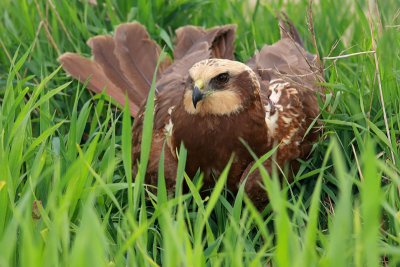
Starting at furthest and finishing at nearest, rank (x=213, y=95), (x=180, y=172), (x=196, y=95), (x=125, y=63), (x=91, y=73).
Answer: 1. (x=125, y=63)
2. (x=91, y=73)
3. (x=213, y=95)
4. (x=196, y=95)
5. (x=180, y=172)

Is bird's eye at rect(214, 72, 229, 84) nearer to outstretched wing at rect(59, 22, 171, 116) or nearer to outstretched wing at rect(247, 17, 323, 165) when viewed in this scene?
outstretched wing at rect(247, 17, 323, 165)

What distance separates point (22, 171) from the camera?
2779mm

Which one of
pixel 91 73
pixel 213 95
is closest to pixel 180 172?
pixel 213 95

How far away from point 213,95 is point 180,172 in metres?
0.50

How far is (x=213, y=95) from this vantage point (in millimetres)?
2871

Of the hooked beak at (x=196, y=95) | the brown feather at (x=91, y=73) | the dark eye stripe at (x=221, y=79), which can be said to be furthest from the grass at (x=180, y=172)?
the dark eye stripe at (x=221, y=79)

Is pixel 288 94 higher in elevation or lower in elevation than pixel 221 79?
lower

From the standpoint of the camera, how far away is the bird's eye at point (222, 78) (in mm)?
2867

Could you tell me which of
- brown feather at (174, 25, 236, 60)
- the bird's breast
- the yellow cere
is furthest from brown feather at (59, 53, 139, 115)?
the yellow cere

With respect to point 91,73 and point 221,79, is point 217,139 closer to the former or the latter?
point 221,79

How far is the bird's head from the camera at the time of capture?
284 cm

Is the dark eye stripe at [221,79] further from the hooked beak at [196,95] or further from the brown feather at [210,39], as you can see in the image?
the brown feather at [210,39]

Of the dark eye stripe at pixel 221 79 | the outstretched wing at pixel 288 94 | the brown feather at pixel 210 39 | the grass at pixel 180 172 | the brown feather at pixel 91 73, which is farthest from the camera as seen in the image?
the brown feather at pixel 210 39

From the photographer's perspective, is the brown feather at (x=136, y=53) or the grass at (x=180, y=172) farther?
the brown feather at (x=136, y=53)
